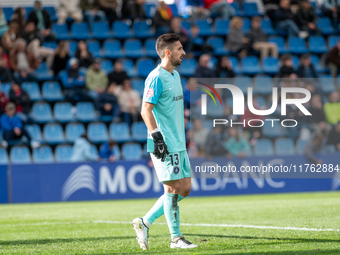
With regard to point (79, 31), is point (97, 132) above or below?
below

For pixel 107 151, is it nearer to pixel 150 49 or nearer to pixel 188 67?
pixel 188 67

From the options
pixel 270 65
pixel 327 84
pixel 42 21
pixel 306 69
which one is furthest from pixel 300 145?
pixel 42 21

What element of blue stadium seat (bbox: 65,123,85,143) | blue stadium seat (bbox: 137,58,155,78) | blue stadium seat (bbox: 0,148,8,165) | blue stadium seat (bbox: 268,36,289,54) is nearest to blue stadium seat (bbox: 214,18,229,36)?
blue stadium seat (bbox: 268,36,289,54)

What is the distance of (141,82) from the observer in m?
17.2

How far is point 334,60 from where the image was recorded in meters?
18.9

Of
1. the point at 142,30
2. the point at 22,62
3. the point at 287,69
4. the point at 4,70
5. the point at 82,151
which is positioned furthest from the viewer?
the point at 142,30

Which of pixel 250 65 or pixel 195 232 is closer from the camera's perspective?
pixel 195 232

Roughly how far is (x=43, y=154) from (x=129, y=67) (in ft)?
15.6

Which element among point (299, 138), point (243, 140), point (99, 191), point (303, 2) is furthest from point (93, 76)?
point (303, 2)

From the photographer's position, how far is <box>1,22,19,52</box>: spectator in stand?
642 inches

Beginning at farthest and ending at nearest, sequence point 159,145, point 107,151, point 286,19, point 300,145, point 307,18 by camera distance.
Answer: point 307,18
point 286,19
point 300,145
point 107,151
point 159,145

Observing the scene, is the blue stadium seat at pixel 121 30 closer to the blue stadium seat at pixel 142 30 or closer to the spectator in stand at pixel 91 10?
the blue stadium seat at pixel 142 30

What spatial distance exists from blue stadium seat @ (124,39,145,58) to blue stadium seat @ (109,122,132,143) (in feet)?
11.2

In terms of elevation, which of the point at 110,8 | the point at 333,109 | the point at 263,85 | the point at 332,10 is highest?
the point at 110,8
